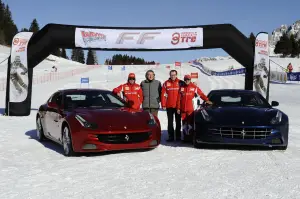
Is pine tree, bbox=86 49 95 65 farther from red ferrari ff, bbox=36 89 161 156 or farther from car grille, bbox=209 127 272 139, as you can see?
car grille, bbox=209 127 272 139

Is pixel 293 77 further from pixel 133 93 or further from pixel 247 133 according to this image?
pixel 247 133

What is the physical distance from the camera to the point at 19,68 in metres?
14.2

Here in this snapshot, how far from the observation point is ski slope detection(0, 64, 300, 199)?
457cm

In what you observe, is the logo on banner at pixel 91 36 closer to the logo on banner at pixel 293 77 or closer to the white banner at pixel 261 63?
the white banner at pixel 261 63

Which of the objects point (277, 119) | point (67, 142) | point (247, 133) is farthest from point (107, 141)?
point (277, 119)

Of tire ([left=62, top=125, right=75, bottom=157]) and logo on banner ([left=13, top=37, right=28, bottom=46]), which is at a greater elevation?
logo on banner ([left=13, top=37, right=28, bottom=46])

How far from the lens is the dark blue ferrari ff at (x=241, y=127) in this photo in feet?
23.4

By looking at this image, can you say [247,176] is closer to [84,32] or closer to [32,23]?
[84,32]

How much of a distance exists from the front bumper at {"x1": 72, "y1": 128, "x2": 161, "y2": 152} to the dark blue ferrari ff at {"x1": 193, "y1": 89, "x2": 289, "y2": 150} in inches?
46.2

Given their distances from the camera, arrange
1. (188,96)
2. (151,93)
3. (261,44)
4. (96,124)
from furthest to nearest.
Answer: (261,44) → (151,93) → (188,96) → (96,124)

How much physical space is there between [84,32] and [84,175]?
916 centimetres

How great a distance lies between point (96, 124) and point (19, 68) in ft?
28.0

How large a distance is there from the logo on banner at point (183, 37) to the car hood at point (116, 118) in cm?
676

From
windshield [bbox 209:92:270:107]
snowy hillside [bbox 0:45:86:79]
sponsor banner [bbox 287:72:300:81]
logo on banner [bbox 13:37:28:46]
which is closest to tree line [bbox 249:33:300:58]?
snowy hillside [bbox 0:45:86:79]
